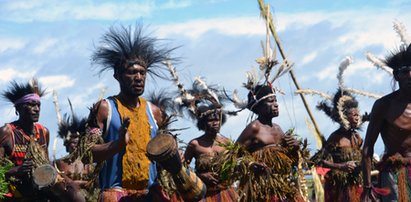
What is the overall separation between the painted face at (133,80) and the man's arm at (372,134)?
218 centimetres

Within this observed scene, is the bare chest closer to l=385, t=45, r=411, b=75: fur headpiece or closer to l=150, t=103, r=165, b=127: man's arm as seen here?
l=385, t=45, r=411, b=75: fur headpiece

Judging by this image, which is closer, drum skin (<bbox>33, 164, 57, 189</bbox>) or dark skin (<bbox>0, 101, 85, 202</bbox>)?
drum skin (<bbox>33, 164, 57, 189</bbox>)

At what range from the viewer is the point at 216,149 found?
39.7 feet

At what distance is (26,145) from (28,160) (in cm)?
32

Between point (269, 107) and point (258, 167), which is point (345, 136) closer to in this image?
point (269, 107)

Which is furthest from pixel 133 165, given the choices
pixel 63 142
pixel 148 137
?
pixel 63 142

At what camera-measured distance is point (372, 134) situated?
9648mm

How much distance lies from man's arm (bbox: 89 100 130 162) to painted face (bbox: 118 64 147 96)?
0.20 meters

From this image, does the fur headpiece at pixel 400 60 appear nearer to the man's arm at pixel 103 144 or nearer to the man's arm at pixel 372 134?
the man's arm at pixel 372 134

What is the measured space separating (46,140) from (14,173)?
79 centimetres

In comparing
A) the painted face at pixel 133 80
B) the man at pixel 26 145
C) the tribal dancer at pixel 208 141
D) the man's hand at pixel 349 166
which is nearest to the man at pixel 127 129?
the painted face at pixel 133 80

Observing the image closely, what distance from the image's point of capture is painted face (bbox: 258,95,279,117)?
10.9 metres

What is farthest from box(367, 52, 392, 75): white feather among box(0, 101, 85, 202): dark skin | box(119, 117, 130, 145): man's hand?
box(119, 117, 130, 145): man's hand

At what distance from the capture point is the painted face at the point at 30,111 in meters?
10.6
